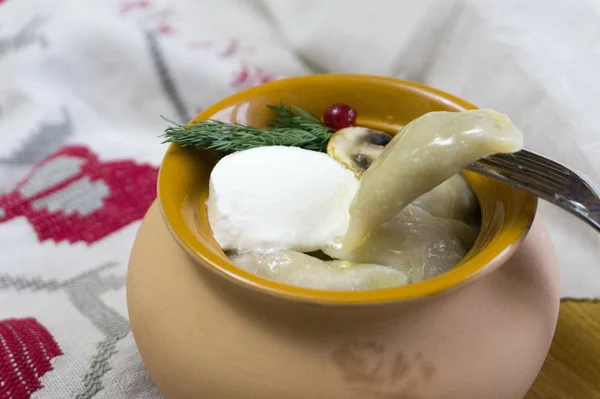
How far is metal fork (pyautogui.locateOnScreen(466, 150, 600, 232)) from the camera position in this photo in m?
0.64

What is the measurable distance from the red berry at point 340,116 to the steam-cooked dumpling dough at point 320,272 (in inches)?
11.1

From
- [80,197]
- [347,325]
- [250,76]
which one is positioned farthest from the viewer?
[250,76]

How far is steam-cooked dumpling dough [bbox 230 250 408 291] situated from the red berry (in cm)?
28

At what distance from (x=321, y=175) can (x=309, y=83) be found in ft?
0.69

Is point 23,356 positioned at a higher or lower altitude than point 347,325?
lower

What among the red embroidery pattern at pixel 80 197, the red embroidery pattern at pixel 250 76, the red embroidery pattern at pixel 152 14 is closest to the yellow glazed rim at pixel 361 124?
the red embroidery pattern at pixel 80 197

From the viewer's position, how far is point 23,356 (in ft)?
3.08

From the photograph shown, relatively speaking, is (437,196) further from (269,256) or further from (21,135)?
(21,135)

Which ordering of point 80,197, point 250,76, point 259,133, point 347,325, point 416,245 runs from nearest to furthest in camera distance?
point 347,325
point 416,245
point 259,133
point 80,197
point 250,76

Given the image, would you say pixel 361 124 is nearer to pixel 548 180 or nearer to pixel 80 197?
pixel 548 180

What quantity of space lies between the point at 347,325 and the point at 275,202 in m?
0.22

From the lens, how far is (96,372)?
951mm

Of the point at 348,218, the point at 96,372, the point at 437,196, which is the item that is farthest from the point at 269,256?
the point at 96,372

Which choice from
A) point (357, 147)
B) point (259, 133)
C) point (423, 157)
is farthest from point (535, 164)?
point (259, 133)
